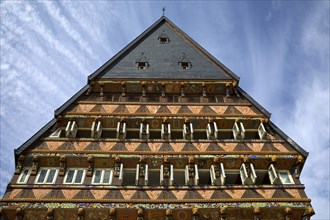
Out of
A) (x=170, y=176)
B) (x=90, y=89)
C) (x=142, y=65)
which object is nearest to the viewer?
(x=170, y=176)

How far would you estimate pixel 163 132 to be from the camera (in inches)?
760

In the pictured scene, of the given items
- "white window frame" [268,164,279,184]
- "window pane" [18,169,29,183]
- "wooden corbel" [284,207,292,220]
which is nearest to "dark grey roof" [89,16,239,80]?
"white window frame" [268,164,279,184]

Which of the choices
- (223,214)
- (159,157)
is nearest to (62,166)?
(159,157)

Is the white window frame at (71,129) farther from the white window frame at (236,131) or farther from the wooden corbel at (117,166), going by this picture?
the white window frame at (236,131)

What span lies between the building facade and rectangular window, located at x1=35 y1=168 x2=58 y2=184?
4 centimetres

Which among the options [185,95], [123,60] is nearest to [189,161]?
[185,95]

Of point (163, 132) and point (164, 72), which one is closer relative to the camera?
point (163, 132)

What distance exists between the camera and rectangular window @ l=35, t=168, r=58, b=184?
16739 millimetres

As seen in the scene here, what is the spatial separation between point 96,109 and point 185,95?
16.2ft

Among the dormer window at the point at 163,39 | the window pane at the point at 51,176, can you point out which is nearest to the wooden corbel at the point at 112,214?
the window pane at the point at 51,176

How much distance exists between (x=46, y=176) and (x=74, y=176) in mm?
1169

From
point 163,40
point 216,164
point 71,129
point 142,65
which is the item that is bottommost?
point 216,164

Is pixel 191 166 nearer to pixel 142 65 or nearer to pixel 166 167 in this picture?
pixel 166 167

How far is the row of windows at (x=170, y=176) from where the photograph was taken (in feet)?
55.1
